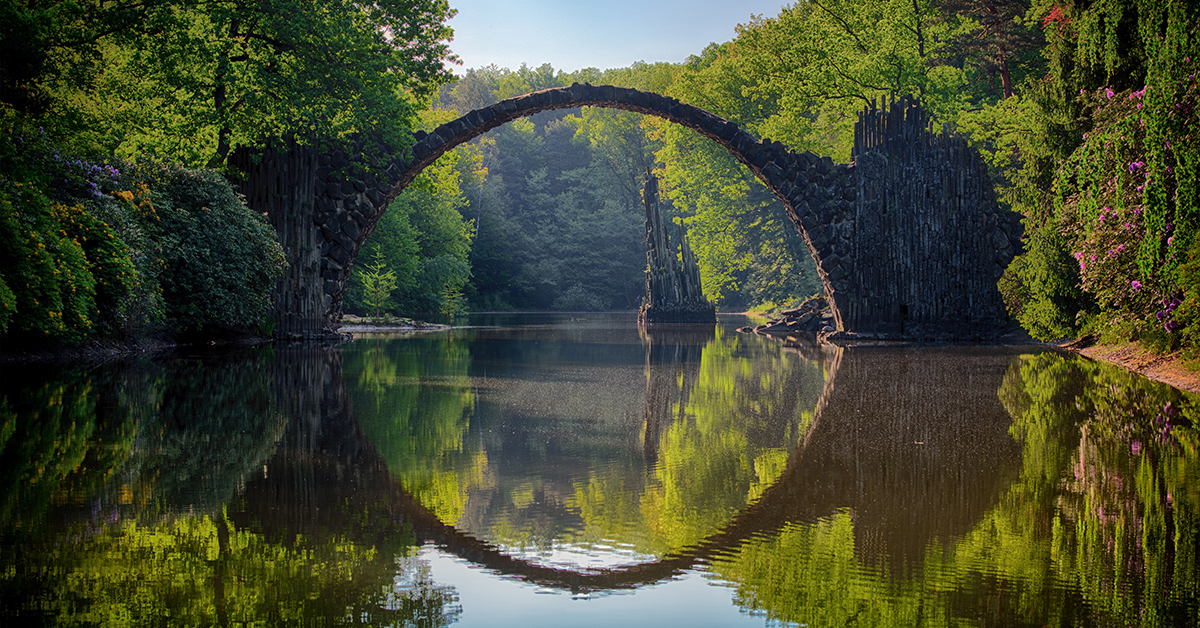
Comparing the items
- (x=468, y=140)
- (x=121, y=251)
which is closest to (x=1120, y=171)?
(x=121, y=251)

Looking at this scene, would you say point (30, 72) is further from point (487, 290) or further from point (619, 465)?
point (487, 290)

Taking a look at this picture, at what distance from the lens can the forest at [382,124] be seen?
34.9ft

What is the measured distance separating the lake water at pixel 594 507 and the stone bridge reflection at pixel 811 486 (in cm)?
2

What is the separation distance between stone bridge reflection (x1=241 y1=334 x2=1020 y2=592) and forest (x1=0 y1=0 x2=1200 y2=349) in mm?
3623

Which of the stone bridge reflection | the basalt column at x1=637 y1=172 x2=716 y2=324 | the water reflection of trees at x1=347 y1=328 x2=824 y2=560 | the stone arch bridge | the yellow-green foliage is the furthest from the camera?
the basalt column at x1=637 y1=172 x2=716 y2=324

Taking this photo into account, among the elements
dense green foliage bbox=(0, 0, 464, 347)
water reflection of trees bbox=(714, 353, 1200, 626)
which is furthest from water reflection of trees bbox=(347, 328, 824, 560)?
dense green foliage bbox=(0, 0, 464, 347)

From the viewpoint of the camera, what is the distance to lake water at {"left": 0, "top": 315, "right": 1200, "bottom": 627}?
333cm

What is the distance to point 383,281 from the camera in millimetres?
28906

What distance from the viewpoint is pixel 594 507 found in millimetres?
4824

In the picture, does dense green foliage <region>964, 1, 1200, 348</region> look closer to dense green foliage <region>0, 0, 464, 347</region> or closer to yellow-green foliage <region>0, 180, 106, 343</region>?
dense green foliage <region>0, 0, 464, 347</region>

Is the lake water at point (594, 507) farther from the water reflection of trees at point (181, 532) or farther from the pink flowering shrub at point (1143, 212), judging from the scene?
the pink flowering shrub at point (1143, 212)

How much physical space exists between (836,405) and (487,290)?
44.0 metres

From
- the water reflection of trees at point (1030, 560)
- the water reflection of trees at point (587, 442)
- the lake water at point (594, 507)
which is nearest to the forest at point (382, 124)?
the lake water at point (594, 507)

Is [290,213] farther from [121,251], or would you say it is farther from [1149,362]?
[1149,362]
